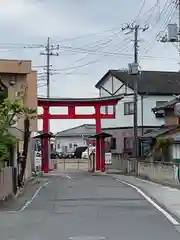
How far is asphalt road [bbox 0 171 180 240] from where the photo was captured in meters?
13.4

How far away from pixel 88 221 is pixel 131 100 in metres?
51.3

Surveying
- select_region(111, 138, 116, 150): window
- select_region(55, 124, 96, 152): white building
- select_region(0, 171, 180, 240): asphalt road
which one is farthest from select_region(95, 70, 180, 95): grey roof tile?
select_region(0, 171, 180, 240): asphalt road

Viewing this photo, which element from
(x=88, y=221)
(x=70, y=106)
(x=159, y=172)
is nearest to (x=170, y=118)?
(x=70, y=106)

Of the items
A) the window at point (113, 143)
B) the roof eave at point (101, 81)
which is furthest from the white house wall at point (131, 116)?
the window at point (113, 143)

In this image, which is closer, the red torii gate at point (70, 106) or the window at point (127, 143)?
the red torii gate at point (70, 106)

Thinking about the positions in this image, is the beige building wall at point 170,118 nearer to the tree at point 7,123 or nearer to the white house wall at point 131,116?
the white house wall at point 131,116

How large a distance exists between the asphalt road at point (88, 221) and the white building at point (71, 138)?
77649 mm

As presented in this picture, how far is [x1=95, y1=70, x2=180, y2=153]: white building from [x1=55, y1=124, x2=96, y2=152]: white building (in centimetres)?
3204

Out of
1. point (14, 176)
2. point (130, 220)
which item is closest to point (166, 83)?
point (14, 176)

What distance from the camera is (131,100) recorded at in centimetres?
6712

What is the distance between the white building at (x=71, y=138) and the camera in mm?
102688

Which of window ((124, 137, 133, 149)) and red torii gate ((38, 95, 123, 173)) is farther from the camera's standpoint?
window ((124, 137, 133, 149))

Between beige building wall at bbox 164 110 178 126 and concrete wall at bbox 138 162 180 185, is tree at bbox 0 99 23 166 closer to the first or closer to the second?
concrete wall at bbox 138 162 180 185

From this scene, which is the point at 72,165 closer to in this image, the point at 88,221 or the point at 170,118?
the point at 170,118
